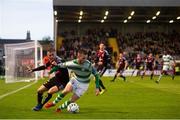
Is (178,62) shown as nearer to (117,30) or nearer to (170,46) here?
(170,46)

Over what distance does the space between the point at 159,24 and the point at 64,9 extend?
70.0 feet

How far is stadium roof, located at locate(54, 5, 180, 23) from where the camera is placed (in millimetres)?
55844

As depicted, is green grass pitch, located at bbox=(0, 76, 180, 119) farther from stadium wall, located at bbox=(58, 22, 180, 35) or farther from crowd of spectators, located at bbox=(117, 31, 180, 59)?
stadium wall, located at bbox=(58, 22, 180, 35)

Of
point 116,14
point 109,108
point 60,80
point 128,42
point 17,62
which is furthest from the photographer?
point 128,42

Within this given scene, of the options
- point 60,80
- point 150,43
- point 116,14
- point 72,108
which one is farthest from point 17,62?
point 150,43

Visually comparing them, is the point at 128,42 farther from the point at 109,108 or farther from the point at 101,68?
the point at 109,108

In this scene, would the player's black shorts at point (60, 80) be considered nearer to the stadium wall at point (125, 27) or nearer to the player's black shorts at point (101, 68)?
the player's black shorts at point (101, 68)

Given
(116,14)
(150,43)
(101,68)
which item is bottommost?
(150,43)

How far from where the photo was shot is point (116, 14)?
6238cm

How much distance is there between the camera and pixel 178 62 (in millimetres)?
57156

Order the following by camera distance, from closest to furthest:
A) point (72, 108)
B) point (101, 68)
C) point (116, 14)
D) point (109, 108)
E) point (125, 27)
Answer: point (72, 108) → point (109, 108) → point (101, 68) → point (116, 14) → point (125, 27)

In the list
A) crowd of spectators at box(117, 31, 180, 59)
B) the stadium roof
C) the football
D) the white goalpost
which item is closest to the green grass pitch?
the football
